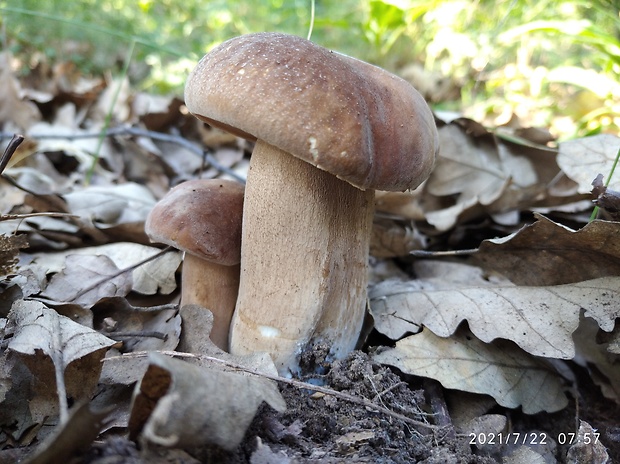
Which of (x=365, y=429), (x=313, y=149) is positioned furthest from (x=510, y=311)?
(x=313, y=149)

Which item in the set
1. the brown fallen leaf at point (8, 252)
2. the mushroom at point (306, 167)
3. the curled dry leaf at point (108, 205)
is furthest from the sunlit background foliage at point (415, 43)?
the brown fallen leaf at point (8, 252)

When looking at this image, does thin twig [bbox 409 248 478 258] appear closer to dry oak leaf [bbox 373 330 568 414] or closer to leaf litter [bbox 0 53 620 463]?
leaf litter [bbox 0 53 620 463]

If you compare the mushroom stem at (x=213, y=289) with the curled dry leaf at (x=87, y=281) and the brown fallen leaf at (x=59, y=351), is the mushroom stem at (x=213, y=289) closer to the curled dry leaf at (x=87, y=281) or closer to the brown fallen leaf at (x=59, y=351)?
the curled dry leaf at (x=87, y=281)

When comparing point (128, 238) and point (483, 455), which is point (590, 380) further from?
point (128, 238)

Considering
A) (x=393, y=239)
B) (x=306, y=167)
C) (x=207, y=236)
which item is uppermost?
(x=306, y=167)

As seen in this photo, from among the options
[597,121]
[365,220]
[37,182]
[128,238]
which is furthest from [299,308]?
[597,121]
